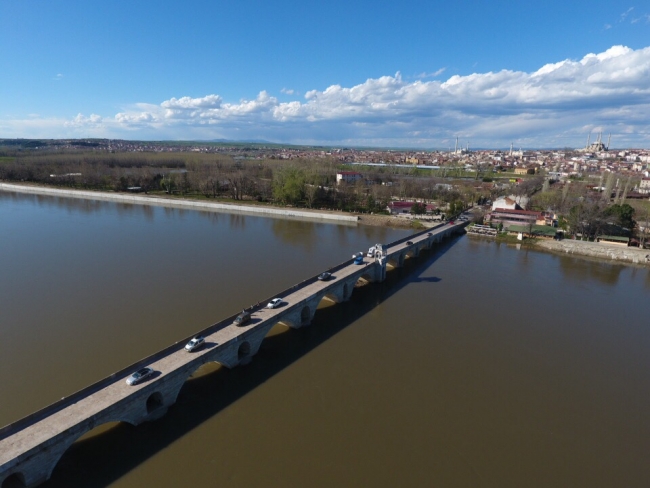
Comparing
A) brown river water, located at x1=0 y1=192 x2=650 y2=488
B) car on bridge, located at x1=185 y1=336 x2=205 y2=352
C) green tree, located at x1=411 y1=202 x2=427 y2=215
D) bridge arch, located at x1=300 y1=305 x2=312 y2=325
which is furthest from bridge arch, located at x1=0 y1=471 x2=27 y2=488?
green tree, located at x1=411 y1=202 x2=427 y2=215

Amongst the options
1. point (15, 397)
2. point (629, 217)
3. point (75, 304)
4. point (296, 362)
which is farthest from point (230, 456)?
point (629, 217)

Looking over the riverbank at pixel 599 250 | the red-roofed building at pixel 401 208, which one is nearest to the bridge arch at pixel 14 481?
the riverbank at pixel 599 250

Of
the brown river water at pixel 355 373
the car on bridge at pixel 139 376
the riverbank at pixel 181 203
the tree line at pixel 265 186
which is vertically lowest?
the brown river water at pixel 355 373

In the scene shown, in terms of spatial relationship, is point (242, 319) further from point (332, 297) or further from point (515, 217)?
point (515, 217)

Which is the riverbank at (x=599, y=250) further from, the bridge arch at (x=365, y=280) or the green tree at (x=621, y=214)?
the bridge arch at (x=365, y=280)

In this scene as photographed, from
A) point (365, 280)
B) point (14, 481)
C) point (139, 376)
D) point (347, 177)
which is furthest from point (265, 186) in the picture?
point (14, 481)

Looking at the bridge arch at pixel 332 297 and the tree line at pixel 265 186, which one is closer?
the bridge arch at pixel 332 297

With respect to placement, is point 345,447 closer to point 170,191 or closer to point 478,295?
point 478,295
